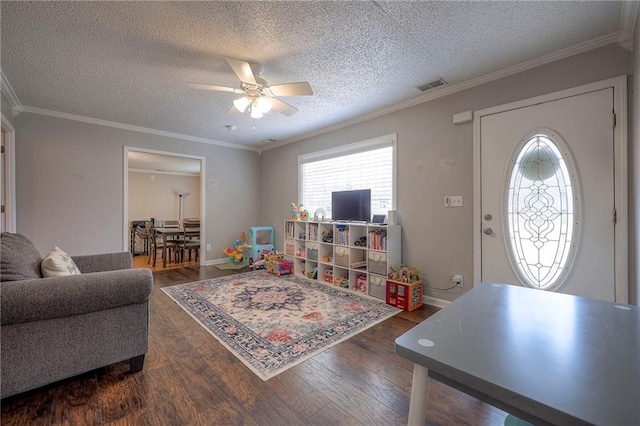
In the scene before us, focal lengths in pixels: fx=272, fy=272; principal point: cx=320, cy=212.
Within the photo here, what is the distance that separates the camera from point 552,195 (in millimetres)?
2387

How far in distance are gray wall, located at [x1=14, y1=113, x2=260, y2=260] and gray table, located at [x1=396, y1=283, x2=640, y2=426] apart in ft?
15.9

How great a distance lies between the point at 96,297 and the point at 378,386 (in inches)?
69.0

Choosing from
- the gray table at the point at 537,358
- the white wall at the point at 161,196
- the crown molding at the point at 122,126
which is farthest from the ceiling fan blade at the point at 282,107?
the white wall at the point at 161,196

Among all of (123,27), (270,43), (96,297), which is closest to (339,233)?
(270,43)

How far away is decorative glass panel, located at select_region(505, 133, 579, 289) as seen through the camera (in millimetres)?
2309

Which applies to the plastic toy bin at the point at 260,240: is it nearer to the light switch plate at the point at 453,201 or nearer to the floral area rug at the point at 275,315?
the floral area rug at the point at 275,315

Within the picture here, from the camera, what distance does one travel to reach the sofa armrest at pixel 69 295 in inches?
53.8

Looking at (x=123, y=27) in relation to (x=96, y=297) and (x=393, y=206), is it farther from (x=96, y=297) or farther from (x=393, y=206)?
(x=393, y=206)

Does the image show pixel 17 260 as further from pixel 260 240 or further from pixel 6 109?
pixel 260 240

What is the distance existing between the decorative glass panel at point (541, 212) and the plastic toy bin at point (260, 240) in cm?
392

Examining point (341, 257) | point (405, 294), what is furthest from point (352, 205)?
point (405, 294)

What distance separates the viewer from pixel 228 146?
546 centimetres

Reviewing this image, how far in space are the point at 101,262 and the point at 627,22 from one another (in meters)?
4.54

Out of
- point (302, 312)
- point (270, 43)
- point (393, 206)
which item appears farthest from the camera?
point (393, 206)
